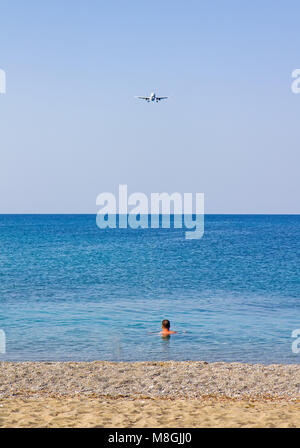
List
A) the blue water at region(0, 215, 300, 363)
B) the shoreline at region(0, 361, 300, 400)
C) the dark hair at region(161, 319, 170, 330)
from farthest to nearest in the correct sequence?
the dark hair at region(161, 319, 170, 330) → the blue water at region(0, 215, 300, 363) → the shoreline at region(0, 361, 300, 400)

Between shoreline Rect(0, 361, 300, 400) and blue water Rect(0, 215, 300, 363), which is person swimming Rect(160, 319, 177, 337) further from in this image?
shoreline Rect(0, 361, 300, 400)

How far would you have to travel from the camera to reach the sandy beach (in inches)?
465

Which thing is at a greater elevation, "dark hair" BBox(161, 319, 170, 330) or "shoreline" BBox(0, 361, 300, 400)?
"dark hair" BBox(161, 319, 170, 330)

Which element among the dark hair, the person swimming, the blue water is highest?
the dark hair

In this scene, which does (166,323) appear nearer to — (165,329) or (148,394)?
(165,329)

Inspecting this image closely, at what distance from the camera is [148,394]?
14.7 meters

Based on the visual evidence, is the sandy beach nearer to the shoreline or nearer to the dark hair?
the shoreline

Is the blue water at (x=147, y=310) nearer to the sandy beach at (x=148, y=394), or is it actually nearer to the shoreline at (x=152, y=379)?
the shoreline at (x=152, y=379)

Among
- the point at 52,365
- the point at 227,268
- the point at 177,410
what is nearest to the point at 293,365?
the point at 177,410

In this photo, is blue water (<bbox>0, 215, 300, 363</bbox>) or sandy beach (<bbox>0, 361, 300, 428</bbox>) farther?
blue water (<bbox>0, 215, 300, 363</bbox>)

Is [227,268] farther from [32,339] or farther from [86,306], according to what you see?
[32,339]

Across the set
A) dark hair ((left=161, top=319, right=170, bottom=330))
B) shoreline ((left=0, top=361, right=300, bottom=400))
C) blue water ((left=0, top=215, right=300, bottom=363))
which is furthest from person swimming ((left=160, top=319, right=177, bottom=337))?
shoreline ((left=0, top=361, right=300, bottom=400))

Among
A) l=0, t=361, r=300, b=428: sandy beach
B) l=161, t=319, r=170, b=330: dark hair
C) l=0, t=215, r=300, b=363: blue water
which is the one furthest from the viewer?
l=161, t=319, r=170, b=330: dark hair

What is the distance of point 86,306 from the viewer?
3167 centimetres
